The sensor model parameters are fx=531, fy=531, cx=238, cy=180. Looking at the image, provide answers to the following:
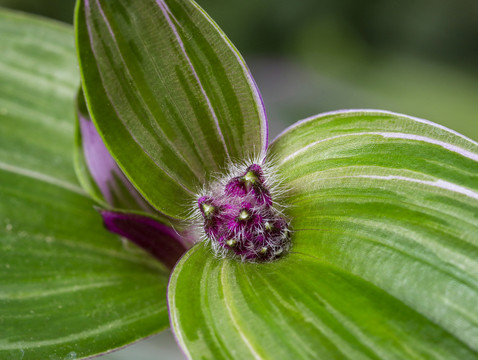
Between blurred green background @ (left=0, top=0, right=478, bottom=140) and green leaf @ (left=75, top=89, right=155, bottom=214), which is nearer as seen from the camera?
green leaf @ (left=75, top=89, right=155, bottom=214)

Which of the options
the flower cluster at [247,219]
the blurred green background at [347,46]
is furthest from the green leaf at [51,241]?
the blurred green background at [347,46]

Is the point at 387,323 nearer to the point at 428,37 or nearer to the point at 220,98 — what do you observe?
the point at 220,98

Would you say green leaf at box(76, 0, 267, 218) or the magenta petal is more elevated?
green leaf at box(76, 0, 267, 218)

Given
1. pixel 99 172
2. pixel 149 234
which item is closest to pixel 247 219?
pixel 149 234

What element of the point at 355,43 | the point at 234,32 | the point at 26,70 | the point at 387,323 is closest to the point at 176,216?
the point at 387,323

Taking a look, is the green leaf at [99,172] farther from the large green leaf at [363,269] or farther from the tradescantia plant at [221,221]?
the large green leaf at [363,269]

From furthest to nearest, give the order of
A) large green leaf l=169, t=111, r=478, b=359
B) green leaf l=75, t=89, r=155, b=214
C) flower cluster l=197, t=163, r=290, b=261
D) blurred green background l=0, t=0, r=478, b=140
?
blurred green background l=0, t=0, r=478, b=140
green leaf l=75, t=89, r=155, b=214
flower cluster l=197, t=163, r=290, b=261
large green leaf l=169, t=111, r=478, b=359

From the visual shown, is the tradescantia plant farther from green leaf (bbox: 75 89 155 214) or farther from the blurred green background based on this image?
the blurred green background

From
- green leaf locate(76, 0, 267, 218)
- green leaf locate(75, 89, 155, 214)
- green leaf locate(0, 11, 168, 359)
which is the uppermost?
green leaf locate(76, 0, 267, 218)

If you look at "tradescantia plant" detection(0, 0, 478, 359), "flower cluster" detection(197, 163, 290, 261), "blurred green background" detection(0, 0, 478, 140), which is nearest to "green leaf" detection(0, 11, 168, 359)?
"tradescantia plant" detection(0, 0, 478, 359)
